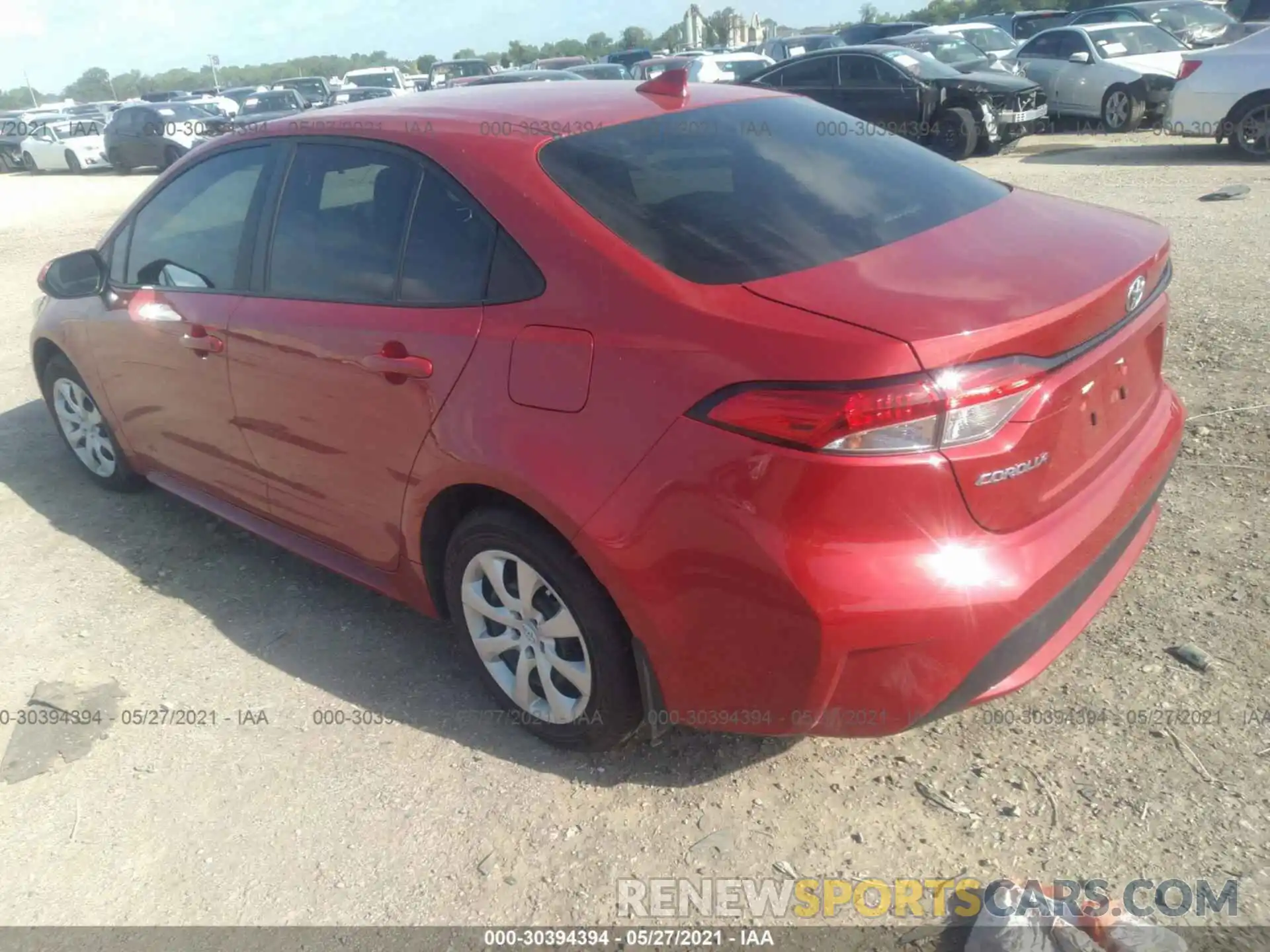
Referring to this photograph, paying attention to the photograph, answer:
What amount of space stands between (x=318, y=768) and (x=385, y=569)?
0.63 meters

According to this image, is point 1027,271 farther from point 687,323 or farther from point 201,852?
point 201,852

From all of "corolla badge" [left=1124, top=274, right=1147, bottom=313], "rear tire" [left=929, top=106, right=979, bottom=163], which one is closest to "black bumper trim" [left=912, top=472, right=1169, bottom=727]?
"corolla badge" [left=1124, top=274, right=1147, bottom=313]

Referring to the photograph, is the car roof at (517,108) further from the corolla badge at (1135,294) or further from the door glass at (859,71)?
the door glass at (859,71)

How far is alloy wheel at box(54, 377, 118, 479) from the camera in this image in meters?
4.69

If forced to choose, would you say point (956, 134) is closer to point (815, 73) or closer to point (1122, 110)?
point (815, 73)

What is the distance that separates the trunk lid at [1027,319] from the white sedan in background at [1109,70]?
13.4 metres

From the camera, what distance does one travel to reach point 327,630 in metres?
3.66

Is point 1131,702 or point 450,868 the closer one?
point 450,868

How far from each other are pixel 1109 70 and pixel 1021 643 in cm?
1528

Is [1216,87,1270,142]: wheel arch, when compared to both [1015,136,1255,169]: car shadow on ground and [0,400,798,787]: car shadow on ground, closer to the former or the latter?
[1015,136,1255,169]: car shadow on ground

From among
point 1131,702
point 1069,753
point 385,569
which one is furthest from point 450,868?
point 1131,702

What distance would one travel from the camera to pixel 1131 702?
2.88 m

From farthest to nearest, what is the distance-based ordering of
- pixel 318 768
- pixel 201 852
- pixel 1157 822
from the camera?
pixel 318 768 → pixel 201 852 → pixel 1157 822

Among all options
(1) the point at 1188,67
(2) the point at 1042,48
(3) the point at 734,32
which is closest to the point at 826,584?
(1) the point at 1188,67
